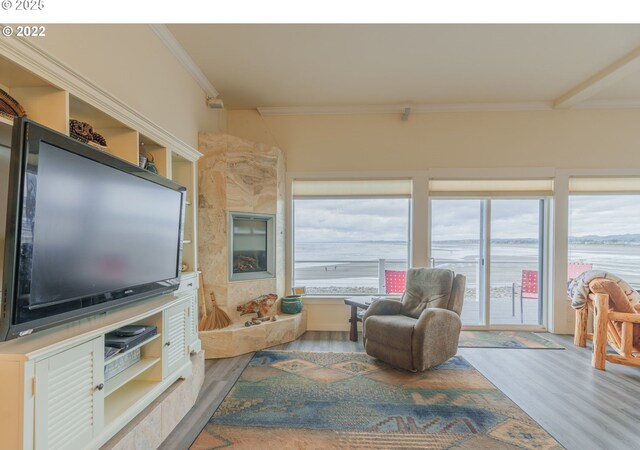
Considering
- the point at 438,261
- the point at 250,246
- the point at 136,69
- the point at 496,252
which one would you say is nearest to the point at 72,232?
the point at 136,69

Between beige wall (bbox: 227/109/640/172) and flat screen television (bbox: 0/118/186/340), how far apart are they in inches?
95.2

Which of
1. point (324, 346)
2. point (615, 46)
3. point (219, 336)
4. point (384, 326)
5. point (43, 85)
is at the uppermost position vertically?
point (615, 46)

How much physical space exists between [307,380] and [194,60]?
10.6ft

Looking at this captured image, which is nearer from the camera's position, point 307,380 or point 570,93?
point 307,380

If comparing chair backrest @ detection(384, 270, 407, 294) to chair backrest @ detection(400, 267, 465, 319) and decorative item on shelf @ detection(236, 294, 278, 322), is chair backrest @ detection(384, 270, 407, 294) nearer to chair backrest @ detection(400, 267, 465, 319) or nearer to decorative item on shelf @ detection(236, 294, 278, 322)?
chair backrest @ detection(400, 267, 465, 319)

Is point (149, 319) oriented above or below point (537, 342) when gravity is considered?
above

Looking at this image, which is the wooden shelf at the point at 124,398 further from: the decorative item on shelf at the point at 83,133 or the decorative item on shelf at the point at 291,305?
the decorative item on shelf at the point at 291,305

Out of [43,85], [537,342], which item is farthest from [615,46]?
[43,85]

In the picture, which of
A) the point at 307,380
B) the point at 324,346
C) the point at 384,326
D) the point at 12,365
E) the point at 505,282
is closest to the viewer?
the point at 12,365

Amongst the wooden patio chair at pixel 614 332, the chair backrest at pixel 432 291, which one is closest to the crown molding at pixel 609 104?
the wooden patio chair at pixel 614 332

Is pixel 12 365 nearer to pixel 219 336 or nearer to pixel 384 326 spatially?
pixel 219 336

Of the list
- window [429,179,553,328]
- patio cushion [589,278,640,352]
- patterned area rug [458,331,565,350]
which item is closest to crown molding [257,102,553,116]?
window [429,179,553,328]

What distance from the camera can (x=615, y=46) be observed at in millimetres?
2609
